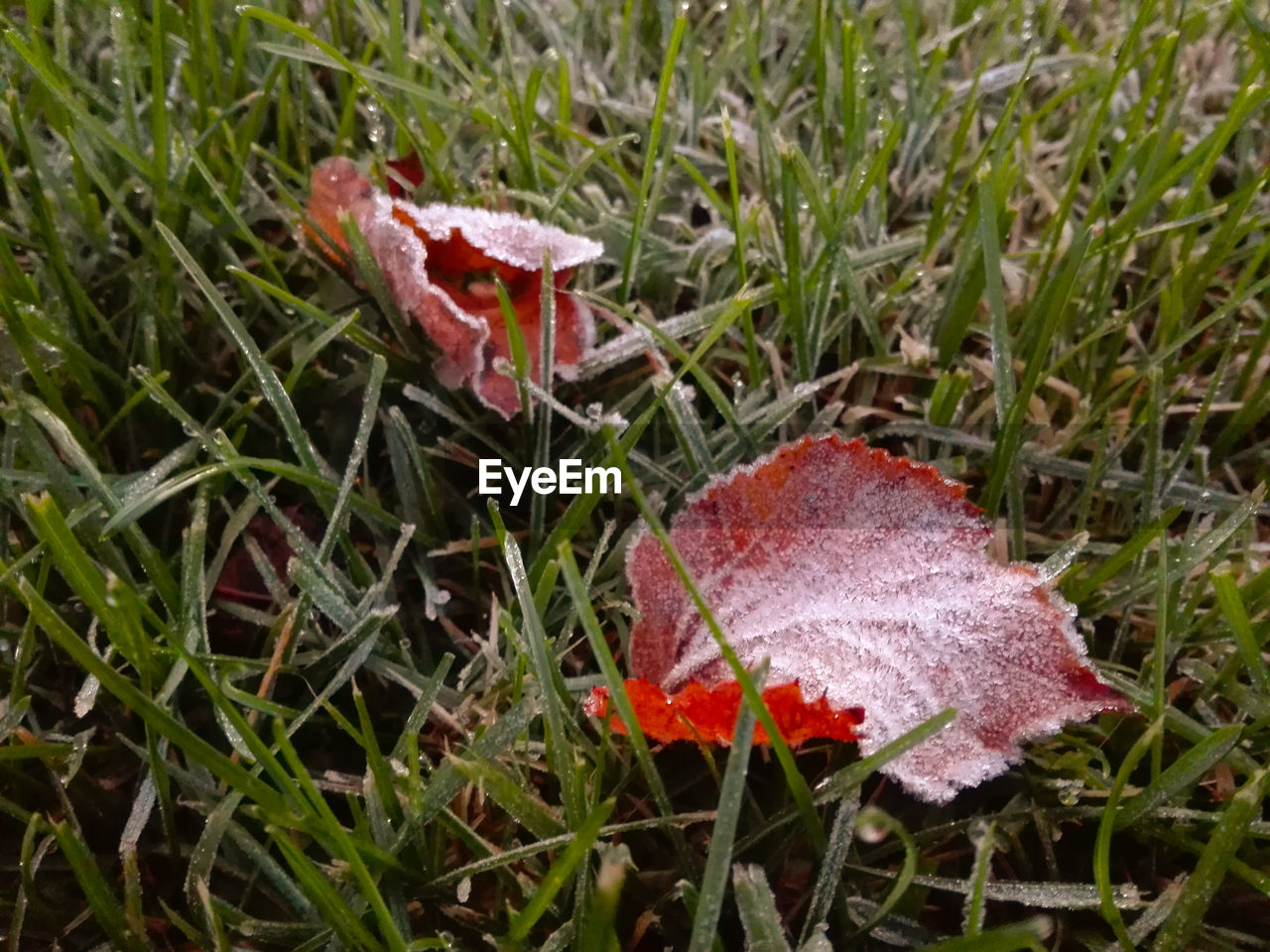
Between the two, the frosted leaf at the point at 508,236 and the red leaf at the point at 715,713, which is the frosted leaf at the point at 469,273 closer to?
the frosted leaf at the point at 508,236

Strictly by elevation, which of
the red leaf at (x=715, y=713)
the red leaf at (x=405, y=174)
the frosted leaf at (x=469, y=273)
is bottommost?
the red leaf at (x=715, y=713)

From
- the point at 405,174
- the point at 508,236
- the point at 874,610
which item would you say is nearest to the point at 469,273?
the point at 508,236

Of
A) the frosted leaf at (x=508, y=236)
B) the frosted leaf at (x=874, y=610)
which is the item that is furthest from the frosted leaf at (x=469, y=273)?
the frosted leaf at (x=874, y=610)

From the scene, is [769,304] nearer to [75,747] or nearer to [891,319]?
[891,319]

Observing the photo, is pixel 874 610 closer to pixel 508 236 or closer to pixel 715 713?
pixel 715 713

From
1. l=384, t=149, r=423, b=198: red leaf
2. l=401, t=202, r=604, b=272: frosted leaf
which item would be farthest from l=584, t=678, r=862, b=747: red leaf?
l=384, t=149, r=423, b=198: red leaf

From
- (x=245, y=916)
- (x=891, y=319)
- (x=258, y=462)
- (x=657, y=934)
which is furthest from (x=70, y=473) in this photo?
(x=891, y=319)
